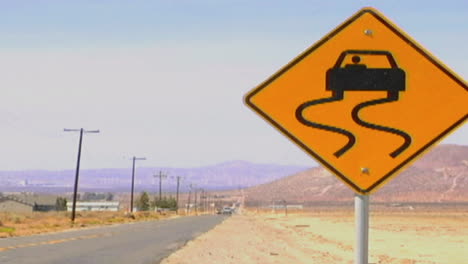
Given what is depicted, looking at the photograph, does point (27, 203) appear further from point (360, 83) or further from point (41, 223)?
point (360, 83)

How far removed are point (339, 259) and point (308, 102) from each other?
23393 mm

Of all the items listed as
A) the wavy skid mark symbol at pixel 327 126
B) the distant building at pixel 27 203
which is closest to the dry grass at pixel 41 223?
→ the wavy skid mark symbol at pixel 327 126

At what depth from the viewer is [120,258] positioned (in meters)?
23.5

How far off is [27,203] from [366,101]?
169751mm

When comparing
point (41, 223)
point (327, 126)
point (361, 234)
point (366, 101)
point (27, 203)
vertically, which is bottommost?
point (41, 223)

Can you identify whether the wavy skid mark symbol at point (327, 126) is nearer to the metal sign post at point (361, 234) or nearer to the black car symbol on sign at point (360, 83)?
the black car symbol on sign at point (360, 83)

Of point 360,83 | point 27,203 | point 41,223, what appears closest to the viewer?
point 360,83

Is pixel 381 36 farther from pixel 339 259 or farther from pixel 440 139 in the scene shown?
pixel 339 259

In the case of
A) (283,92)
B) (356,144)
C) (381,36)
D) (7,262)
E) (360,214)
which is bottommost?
(7,262)

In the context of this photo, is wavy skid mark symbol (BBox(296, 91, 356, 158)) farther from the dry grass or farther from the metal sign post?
the dry grass

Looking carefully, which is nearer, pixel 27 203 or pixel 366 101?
pixel 366 101

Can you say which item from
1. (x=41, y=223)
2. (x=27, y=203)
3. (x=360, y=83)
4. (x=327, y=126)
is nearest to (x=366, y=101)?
(x=360, y=83)

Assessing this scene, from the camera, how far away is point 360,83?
324 centimetres

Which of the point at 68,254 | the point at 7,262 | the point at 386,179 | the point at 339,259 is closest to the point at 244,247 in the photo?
the point at 339,259
